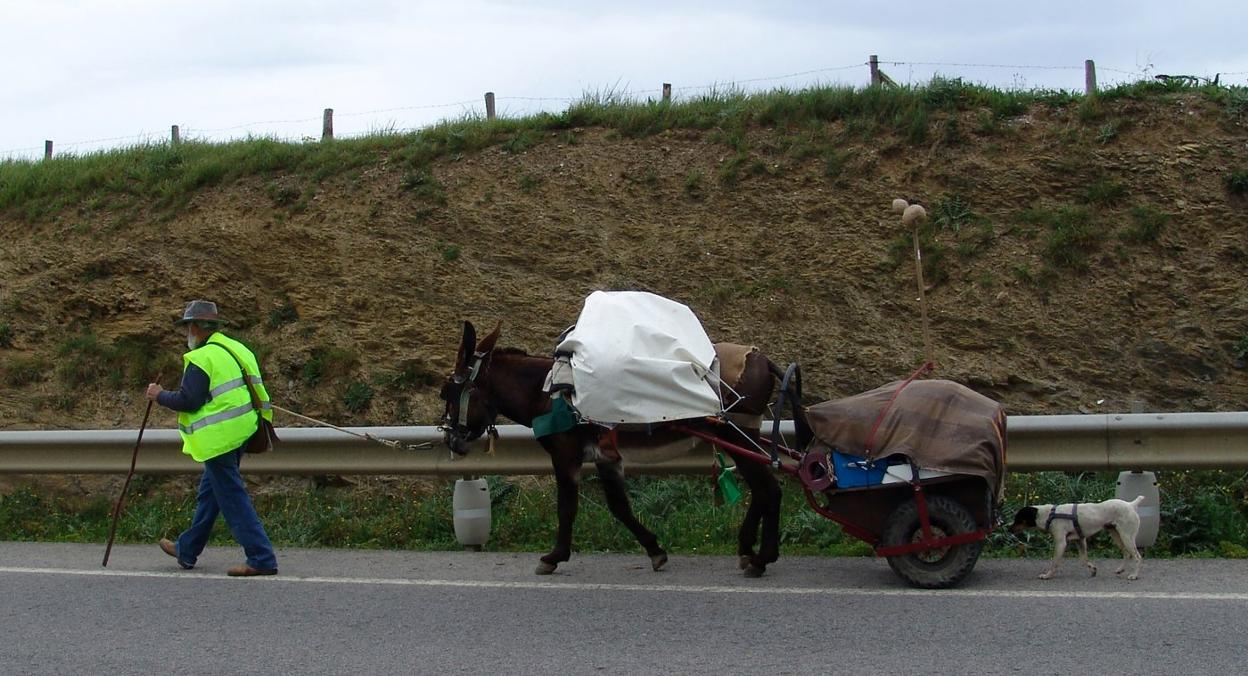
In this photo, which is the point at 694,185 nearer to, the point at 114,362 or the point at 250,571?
the point at 114,362

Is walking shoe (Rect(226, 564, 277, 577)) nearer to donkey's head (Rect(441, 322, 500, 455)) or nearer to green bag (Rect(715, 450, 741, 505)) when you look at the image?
donkey's head (Rect(441, 322, 500, 455))

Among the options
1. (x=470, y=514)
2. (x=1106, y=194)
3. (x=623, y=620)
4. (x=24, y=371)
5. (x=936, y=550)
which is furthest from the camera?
(x=24, y=371)

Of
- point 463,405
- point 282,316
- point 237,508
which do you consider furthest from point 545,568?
point 282,316

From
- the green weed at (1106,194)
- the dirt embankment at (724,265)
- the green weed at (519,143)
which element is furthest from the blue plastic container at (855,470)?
the green weed at (519,143)

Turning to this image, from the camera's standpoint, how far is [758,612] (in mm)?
6906

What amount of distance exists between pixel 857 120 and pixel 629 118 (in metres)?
2.81

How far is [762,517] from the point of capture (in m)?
8.14

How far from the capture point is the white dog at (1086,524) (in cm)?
728

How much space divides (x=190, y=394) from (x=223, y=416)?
265mm

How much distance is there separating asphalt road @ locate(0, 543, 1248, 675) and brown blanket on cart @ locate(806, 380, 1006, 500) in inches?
29.5

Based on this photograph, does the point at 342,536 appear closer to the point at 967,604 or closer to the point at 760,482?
the point at 760,482

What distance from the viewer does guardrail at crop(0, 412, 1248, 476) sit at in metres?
8.12

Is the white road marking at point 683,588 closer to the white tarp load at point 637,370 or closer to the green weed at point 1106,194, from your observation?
the white tarp load at point 637,370

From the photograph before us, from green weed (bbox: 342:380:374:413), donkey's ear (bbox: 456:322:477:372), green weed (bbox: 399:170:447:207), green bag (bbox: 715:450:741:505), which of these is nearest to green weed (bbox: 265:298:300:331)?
green weed (bbox: 342:380:374:413)
